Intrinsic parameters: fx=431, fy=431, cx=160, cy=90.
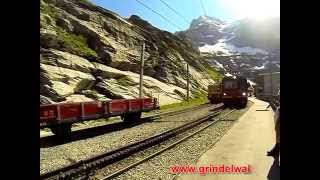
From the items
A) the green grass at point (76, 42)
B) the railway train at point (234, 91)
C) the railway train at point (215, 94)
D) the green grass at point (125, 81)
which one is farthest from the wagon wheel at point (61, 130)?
the railway train at point (215, 94)

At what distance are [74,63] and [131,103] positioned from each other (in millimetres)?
24777

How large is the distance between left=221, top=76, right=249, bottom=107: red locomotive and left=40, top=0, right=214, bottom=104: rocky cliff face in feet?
40.0

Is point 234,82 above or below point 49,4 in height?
below

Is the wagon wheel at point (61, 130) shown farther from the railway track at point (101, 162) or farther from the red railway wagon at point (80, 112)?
the railway track at point (101, 162)

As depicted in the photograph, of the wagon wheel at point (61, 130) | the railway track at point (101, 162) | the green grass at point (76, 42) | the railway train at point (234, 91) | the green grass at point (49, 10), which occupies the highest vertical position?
the green grass at point (49, 10)

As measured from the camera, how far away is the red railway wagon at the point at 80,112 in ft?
66.1

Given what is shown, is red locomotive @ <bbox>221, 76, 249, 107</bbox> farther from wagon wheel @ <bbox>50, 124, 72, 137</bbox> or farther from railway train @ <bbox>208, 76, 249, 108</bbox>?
wagon wheel @ <bbox>50, 124, 72, 137</bbox>

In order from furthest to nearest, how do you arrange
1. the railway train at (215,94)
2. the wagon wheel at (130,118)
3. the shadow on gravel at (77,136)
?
1. the railway train at (215,94)
2. the wagon wheel at (130,118)
3. the shadow on gravel at (77,136)

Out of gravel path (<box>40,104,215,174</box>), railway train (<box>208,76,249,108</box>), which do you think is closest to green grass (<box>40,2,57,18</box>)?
railway train (<box>208,76,249,108</box>)

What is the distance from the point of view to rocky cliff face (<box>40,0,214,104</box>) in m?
47.1
